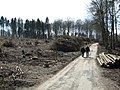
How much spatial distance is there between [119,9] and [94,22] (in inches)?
503

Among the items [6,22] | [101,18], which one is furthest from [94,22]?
[6,22]

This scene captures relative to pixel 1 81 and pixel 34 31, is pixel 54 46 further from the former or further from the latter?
pixel 34 31

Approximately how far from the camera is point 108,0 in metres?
54.1

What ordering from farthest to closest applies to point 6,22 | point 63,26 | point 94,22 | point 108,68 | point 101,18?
point 6,22, point 63,26, point 94,22, point 101,18, point 108,68

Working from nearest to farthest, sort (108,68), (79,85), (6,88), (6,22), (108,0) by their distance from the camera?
(6,88) < (79,85) < (108,68) < (108,0) < (6,22)

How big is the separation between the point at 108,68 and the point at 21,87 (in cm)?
1368

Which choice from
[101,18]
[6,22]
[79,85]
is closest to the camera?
[79,85]

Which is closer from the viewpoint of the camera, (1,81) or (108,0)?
(1,81)

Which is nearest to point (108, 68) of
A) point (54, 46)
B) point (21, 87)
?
point (21, 87)

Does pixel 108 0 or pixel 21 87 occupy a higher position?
pixel 108 0

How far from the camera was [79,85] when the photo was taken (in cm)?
1784

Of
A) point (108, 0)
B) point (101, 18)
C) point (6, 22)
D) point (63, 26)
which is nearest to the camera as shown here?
point (108, 0)

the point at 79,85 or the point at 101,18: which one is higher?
the point at 101,18

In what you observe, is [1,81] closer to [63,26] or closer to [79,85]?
[79,85]
